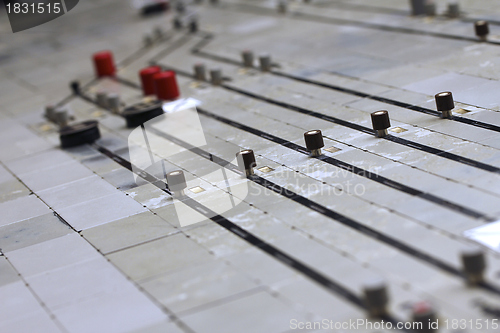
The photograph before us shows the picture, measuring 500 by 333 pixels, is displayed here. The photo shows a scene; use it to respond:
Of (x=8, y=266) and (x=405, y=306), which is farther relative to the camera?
(x=8, y=266)

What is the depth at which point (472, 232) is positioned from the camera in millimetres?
7027

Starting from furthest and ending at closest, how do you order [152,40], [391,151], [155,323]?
[152,40] → [391,151] → [155,323]

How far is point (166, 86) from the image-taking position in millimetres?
14438

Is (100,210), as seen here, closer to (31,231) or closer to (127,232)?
(31,231)

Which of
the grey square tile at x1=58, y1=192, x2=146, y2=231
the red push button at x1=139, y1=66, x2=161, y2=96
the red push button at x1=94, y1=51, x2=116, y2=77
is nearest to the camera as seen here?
the grey square tile at x1=58, y1=192, x2=146, y2=231

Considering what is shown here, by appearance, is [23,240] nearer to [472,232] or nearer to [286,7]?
[472,232]

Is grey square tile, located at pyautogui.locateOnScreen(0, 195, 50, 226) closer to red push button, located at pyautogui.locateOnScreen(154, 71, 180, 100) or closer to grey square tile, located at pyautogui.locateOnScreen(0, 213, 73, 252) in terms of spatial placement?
grey square tile, located at pyautogui.locateOnScreen(0, 213, 73, 252)

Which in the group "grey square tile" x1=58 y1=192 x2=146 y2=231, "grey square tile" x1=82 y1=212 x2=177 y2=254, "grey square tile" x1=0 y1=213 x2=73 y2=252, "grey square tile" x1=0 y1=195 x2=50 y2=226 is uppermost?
"grey square tile" x1=0 y1=195 x2=50 y2=226

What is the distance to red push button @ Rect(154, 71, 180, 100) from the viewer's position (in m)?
14.4

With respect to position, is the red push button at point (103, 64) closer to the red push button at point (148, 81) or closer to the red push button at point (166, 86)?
the red push button at point (148, 81)

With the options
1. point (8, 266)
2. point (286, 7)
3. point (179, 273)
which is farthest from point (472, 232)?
point (286, 7)

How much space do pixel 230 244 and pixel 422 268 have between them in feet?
7.49

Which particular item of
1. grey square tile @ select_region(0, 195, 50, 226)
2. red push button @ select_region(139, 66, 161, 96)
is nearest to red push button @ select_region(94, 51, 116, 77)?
red push button @ select_region(139, 66, 161, 96)

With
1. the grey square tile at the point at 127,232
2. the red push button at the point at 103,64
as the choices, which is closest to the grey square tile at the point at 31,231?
the grey square tile at the point at 127,232
